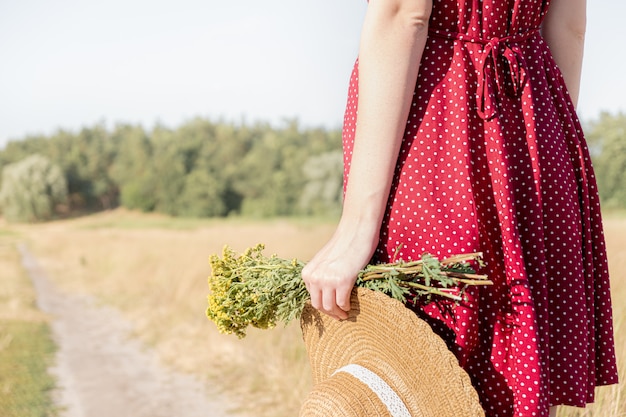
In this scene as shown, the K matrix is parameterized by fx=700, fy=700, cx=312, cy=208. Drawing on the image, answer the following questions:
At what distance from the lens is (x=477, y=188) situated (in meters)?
1.39

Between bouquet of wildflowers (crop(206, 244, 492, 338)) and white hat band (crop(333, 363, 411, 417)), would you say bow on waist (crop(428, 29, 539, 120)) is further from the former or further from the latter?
white hat band (crop(333, 363, 411, 417))

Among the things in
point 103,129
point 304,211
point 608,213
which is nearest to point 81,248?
→ point 608,213

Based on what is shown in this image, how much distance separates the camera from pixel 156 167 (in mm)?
51500

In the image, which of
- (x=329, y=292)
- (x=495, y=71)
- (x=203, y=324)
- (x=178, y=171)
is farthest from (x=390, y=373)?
(x=178, y=171)

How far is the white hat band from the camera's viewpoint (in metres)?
1.32

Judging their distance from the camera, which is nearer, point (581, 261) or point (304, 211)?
point (581, 261)

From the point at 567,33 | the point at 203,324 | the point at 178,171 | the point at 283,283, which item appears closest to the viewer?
the point at 283,283

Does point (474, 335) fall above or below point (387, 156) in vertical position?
below

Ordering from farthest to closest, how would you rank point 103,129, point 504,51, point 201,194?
point 103,129, point 201,194, point 504,51

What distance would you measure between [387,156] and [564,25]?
2.09ft

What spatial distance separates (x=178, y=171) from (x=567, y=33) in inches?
1979

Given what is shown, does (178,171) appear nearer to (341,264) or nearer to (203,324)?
(203,324)

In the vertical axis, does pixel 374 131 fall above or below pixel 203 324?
above

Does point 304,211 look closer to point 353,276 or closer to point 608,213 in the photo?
point 608,213
